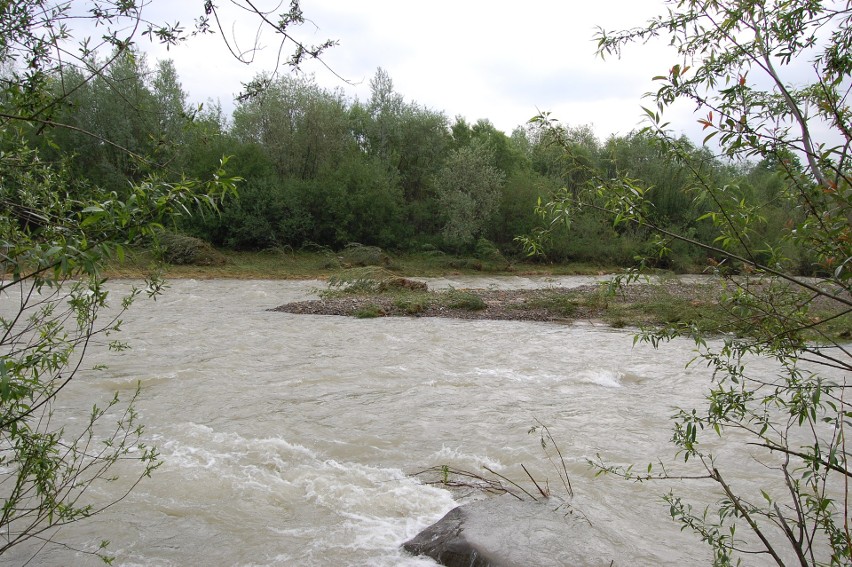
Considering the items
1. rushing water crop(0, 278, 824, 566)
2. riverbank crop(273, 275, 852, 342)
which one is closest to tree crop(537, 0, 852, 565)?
rushing water crop(0, 278, 824, 566)

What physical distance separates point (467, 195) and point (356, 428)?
34.7 metres

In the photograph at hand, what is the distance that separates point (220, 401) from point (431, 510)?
5.05 meters

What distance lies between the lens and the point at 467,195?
4191cm

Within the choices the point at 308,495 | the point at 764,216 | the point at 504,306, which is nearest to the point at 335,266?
the point at 504,306

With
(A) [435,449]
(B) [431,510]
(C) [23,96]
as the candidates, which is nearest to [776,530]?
(B) [431,510]

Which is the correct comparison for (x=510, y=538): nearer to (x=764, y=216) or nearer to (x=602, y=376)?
(x=764, y=216)

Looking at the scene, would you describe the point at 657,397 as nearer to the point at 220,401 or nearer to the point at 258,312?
the point at 220,401

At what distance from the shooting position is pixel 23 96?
312 cm

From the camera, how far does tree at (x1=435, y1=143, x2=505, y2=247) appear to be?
41.8 m

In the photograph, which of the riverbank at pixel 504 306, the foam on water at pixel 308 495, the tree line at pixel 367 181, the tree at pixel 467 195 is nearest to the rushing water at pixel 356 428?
the foam on water at pixel 308 495

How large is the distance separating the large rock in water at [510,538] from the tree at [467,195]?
36616 mm

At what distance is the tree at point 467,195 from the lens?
41750 mm

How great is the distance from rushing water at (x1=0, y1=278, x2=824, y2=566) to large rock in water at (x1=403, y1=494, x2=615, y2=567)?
0.54ft

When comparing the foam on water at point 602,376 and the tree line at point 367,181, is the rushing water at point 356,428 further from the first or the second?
the tree line at point 367,181
